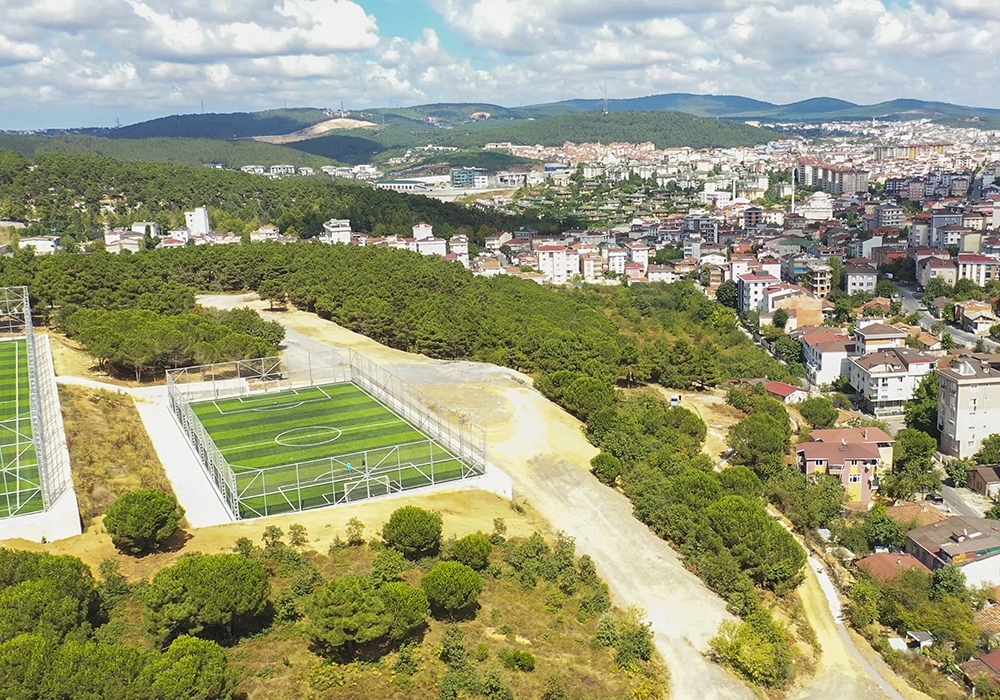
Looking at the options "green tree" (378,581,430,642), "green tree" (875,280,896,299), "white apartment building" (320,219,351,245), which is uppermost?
"white apartment building" (320,219,351,245)

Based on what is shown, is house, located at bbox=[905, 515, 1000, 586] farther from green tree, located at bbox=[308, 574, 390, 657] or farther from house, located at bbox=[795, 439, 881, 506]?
green tree, located at bbox=[308, 574, 390, 657]

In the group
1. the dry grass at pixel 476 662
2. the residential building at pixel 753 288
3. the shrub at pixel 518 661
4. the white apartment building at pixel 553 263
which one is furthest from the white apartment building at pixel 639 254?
the shrub at pixel 518 661

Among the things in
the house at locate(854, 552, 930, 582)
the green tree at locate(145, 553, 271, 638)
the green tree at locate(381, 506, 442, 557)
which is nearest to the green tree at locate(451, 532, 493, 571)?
the green tree at locate(381, 506, 442, 557)

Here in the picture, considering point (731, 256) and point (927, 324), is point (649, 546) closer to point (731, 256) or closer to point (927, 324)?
point (927, 324)

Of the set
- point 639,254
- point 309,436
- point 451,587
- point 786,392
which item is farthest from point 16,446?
point 639,254

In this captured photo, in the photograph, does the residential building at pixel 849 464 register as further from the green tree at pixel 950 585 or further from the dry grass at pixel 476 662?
the dry grass at pixel 476 662

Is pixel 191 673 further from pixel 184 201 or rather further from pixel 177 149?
pixel 177 149
